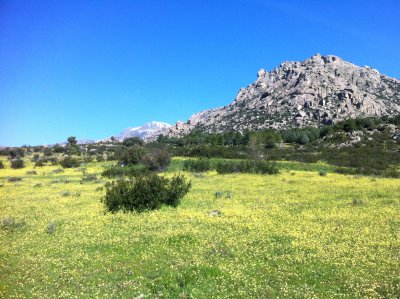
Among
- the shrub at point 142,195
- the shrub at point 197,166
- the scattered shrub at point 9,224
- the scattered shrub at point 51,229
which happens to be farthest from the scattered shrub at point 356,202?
the shrub at point 197,166

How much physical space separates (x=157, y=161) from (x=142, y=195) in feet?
108

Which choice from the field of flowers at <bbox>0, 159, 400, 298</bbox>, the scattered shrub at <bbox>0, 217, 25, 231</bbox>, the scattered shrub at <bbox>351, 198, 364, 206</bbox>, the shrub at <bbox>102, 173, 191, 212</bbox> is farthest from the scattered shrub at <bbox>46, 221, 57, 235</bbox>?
the scattered shrub at <bbox>351, 198, 364, 206</bbox>

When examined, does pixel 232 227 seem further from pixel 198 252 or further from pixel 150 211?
pixel 150 211

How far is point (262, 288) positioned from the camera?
1078 centimetres

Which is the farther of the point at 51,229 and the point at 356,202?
the point at 356,202

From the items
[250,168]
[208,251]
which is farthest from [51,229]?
[250,168]

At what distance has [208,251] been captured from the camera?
14.2m

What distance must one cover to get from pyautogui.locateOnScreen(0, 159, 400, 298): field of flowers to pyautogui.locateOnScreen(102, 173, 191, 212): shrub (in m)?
0.85

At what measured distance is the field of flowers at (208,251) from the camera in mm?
10938

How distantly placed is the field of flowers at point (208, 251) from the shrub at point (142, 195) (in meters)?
0.85

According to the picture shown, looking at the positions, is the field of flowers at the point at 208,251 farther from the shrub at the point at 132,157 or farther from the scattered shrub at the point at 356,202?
the shrub at the point at 132,157

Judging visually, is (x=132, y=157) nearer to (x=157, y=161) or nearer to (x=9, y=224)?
(x=157, y=161)

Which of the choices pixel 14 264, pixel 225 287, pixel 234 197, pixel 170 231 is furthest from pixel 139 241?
pixel 234 197

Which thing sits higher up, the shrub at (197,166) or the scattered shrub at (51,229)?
the shrub at (197,166)
